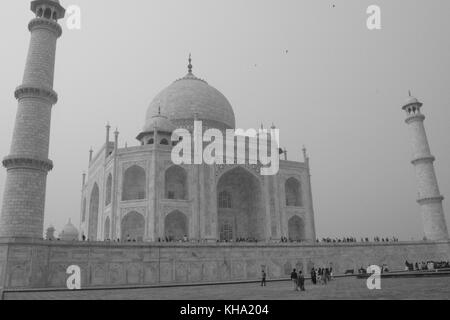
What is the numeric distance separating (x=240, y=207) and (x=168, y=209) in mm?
6940

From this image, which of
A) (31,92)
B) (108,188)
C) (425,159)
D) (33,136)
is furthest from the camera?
(425,159)

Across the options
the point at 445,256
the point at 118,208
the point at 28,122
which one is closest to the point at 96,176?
the point at 118,208

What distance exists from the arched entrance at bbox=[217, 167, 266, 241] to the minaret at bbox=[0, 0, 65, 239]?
47.5 feet

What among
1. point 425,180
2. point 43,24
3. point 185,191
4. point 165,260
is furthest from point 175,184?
point 425,180

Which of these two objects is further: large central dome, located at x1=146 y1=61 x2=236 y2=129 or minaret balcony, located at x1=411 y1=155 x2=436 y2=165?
large central dome, located at x1=146 y1=61 x2=236 y2=129

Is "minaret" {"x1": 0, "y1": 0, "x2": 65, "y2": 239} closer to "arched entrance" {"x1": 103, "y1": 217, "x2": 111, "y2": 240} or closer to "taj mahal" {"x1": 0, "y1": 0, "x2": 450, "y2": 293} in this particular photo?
"taj mahal" {"x1": 0, "y1": 0, "x2": 450, "y2": 293}

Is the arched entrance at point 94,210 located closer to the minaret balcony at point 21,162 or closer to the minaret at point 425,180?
the minaret balcony at point 21,162

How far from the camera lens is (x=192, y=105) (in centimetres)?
3275

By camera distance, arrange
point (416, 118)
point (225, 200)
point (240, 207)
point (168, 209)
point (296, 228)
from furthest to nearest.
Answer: point (296, 228) → point (240, 207) → point (225, 200) → point (416, 118) → point (168, 209)

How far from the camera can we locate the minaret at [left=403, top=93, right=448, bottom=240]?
1099 inches

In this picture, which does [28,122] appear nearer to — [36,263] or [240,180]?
[36,263]

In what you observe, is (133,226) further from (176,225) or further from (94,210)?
(94,210)

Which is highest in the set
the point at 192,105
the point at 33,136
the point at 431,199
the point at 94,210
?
the point at 192,105

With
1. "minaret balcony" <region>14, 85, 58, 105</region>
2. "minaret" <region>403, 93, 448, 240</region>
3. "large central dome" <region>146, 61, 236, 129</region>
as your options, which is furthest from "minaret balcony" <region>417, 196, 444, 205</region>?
"minaret balcony" <region>14, 85, 58, 105</region>
